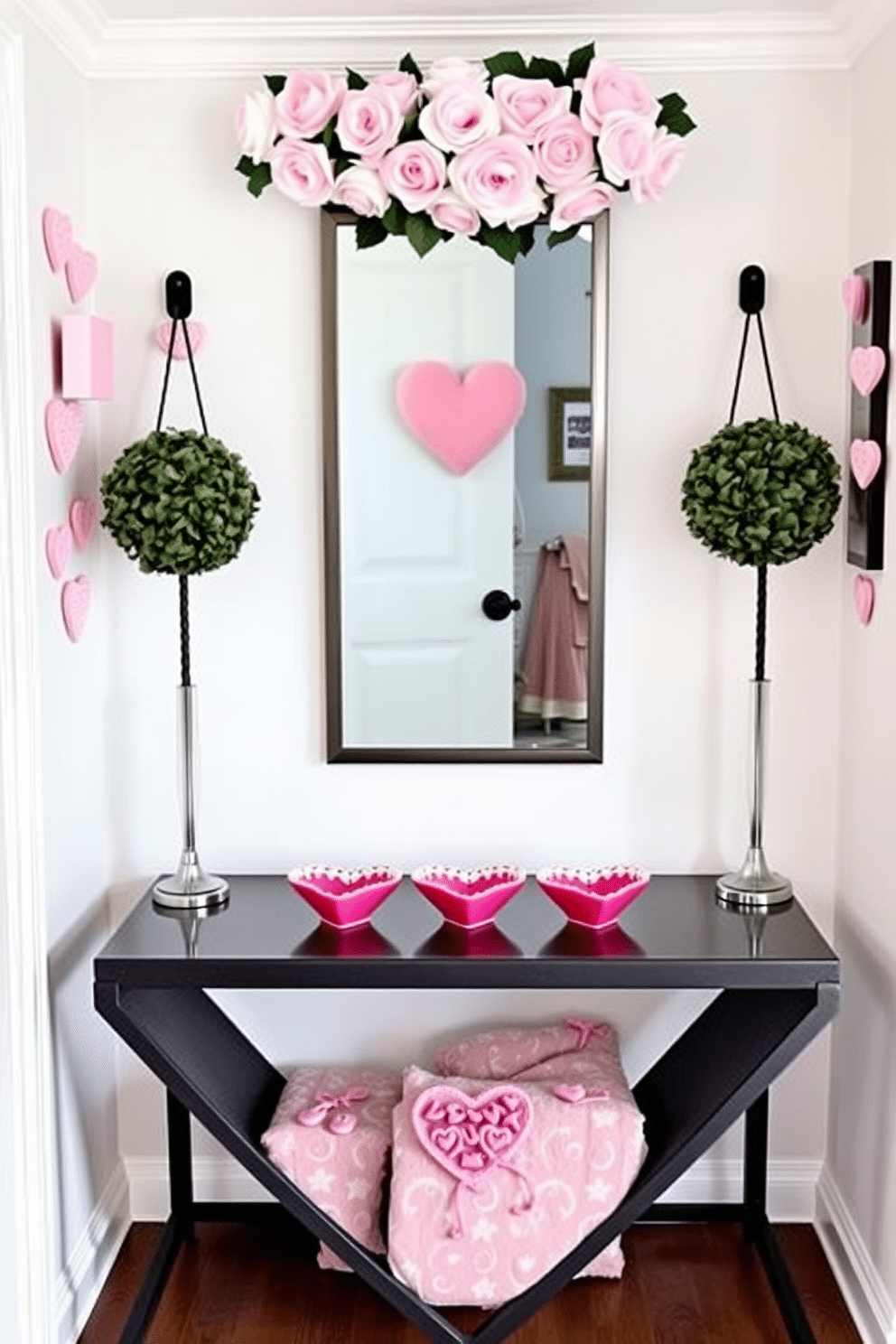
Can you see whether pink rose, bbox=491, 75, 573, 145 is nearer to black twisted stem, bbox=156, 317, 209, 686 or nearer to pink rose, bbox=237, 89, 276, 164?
pink rose, bbox=237, 89, 276, 164

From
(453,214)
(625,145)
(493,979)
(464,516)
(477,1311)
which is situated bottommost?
(477,1311)

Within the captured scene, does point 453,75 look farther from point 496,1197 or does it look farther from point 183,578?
point 496,1197

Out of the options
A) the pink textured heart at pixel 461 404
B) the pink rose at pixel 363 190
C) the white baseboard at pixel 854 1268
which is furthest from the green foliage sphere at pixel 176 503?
the white baseboard at pixel 854 1268

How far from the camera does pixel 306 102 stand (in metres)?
2.78

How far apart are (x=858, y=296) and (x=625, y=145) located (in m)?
0.46

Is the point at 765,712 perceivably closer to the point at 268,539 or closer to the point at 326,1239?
the point at 268,539

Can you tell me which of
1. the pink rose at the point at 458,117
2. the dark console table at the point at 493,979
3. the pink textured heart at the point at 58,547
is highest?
the pink rose at the point at 458,117

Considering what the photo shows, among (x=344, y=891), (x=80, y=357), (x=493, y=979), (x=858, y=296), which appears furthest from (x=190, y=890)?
(x=858, y=296)

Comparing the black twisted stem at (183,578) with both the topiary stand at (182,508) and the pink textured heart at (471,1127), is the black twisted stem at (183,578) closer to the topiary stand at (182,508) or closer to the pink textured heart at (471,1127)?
the topiary stand at (182,508)

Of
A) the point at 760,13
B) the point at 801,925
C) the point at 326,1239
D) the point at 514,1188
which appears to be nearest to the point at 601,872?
the point at 801,925

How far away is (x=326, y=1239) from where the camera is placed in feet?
8.63

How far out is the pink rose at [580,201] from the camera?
110 inches

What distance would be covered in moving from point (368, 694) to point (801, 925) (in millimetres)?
872

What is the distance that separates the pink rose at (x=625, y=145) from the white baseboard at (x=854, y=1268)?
185cm
